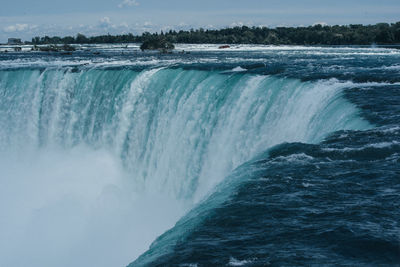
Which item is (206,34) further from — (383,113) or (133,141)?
(383,113)

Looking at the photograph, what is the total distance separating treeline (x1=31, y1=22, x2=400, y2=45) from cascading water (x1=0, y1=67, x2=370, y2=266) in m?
44.6

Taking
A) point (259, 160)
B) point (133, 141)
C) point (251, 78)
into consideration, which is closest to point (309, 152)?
point (259, 160)

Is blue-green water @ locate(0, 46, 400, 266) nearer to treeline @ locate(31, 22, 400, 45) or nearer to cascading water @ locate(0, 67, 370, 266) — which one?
cascading water @ locate(0, 67, 370, 266)

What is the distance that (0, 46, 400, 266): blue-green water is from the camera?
25.9 feet

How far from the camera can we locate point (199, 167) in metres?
18.6

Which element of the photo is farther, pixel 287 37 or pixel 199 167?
pixel 287 37

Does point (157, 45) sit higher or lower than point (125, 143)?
higher

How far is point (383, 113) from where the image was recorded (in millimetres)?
14391

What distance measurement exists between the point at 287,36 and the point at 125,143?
3044 inches

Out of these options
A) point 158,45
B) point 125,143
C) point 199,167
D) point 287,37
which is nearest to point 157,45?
point 158,45

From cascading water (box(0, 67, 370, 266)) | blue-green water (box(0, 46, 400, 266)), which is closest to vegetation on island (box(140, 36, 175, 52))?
blue-green water (box(0, 46, 400, 266))

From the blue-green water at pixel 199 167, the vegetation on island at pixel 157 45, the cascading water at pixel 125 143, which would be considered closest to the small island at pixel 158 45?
the vegetation on island at pixel 157 45

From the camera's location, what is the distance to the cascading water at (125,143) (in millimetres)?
15945

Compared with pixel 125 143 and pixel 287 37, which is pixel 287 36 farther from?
pixel 125 143
